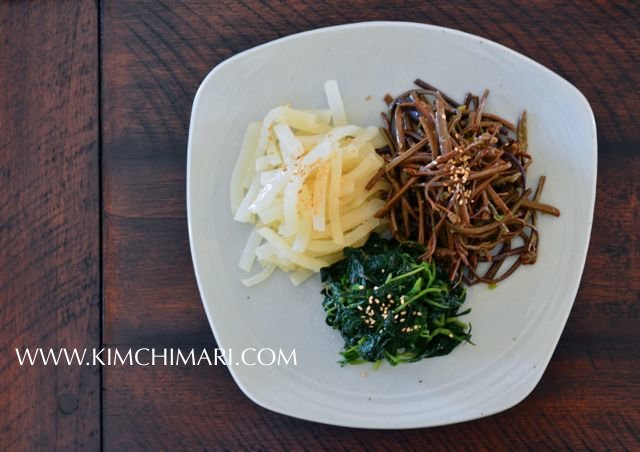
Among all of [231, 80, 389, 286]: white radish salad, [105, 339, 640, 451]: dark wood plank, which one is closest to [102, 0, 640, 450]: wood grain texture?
[105, 339, 640, 451]: dark wood plank

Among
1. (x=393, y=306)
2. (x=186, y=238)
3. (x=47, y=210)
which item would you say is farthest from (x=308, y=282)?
(x=47, y=210)

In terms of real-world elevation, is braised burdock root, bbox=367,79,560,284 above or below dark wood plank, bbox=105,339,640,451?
above

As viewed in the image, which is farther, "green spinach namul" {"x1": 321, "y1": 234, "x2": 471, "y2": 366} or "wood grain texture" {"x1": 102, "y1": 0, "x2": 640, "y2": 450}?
"wood grain texture" {"x1": 102, "y1": 0, "x2": 640, "y2": 450}

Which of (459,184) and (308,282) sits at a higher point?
→ (459,184)

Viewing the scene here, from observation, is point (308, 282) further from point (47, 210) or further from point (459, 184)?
point (47, 210)

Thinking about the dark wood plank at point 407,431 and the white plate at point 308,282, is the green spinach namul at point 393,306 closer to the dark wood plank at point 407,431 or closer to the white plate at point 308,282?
the white plate at point 308,282

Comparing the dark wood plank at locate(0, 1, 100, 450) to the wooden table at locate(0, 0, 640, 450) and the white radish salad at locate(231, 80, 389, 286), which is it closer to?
the wooden table at locate(0, 0, 640, 450)

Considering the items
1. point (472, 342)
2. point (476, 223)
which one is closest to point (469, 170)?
point (476, 223)
